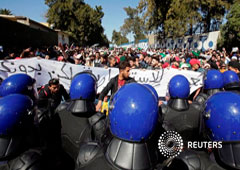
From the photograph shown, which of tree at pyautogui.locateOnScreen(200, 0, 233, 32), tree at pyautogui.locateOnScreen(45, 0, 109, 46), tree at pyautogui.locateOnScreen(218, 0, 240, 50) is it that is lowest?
tree at pyautogui.locateOnScreen(218, 0, 240, 50)

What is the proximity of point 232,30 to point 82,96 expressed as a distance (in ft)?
74.4

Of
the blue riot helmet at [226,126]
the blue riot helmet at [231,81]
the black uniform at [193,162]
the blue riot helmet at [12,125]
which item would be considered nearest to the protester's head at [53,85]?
the blue riot helmet at [12,125]

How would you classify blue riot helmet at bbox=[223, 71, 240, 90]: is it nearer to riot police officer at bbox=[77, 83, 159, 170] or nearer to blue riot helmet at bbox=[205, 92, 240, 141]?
blue riot helmet at bbox=[205, 92, 240, 141]

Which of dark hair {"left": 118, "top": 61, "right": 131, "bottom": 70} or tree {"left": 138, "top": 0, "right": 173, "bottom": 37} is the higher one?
tree {"left": 138, "top": 0, "right": 173, "bottom": 37}

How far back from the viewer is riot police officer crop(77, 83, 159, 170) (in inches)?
41.6

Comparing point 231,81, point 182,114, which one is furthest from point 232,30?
point 182,114

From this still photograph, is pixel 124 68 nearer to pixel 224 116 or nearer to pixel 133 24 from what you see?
pixel 224 116

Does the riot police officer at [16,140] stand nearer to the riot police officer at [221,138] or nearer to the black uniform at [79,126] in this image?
the black uniform at [79,126]

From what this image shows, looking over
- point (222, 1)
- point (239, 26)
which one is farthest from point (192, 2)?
point (239, 26)

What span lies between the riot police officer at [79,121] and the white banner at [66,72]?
2726 millimetres

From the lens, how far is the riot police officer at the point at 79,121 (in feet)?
6.40

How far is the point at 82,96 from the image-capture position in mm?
2068

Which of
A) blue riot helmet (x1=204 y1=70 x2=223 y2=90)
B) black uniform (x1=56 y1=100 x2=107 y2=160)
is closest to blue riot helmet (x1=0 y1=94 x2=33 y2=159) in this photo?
black uniform (x1=56 y1=100 x2=107 y2=160)

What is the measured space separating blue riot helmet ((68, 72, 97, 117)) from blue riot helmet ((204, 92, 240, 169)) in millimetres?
1264
